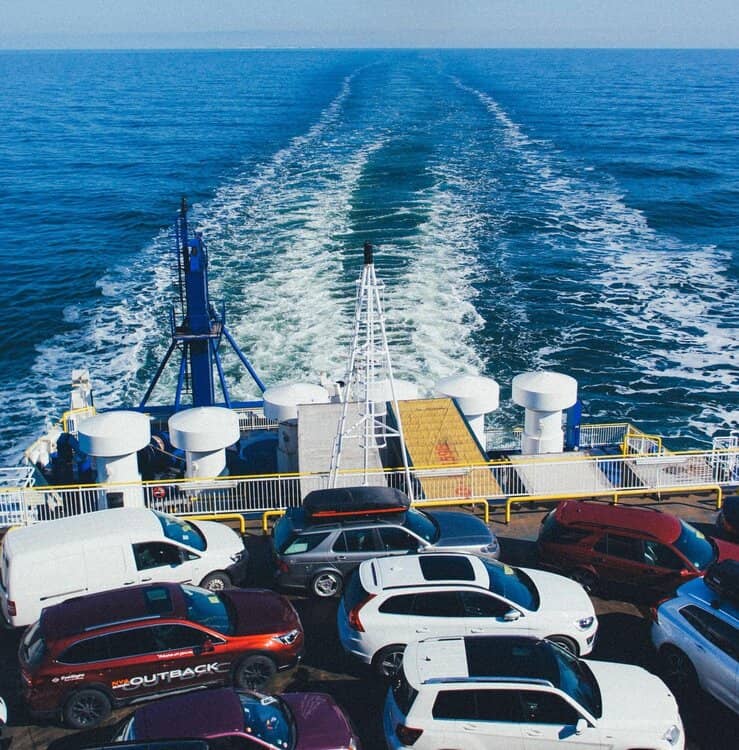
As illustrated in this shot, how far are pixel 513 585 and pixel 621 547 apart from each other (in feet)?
8.28

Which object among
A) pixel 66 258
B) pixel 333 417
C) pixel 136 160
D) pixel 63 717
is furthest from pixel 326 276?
pixel 136 160

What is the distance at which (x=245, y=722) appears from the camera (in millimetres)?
9375

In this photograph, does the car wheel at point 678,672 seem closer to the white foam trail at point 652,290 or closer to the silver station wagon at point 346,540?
the silver station wagon at point 346,540

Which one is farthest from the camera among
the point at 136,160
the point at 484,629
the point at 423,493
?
the point at 136,160

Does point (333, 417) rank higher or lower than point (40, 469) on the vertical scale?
higher

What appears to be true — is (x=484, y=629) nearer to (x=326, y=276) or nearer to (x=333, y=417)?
(x=333, y=417)

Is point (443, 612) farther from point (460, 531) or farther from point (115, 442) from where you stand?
point (115, 442)

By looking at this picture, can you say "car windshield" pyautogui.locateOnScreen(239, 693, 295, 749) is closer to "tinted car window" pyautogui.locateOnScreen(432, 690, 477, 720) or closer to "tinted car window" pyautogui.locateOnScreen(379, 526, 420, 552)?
"tinted car window" pyautogui.locateOnScreen(432, 690, 477, 720)

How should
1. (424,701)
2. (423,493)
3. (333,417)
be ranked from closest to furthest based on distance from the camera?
(424,701) < (423,493) < (333,417)

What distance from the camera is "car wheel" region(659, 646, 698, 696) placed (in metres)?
11.5

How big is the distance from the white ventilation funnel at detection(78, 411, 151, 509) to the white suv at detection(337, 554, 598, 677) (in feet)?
27.4

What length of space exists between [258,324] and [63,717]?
27137mm

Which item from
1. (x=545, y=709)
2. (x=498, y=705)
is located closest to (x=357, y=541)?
(x=498, y=705)

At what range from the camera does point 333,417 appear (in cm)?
1956
